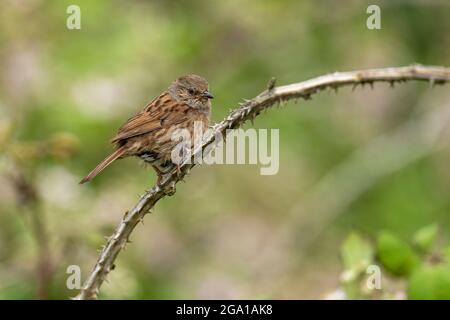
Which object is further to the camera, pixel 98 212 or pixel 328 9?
pixel 328 9

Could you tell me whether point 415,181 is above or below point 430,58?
below

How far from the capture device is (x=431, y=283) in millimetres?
3514

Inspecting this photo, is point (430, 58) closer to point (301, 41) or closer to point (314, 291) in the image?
point (301, 41)

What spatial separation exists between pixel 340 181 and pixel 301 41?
203cm

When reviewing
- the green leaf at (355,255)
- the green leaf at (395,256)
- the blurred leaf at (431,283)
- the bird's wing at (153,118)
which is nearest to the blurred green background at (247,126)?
the bird's wing at (153,118)

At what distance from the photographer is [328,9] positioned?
31.3 feet

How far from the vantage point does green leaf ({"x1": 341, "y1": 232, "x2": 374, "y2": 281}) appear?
13.0 feet

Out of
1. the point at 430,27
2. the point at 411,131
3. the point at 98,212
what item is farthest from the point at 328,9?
the point at 98,212

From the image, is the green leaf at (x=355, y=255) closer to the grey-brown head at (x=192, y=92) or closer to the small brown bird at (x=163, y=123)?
the small brown bird at (x=163, y=123)

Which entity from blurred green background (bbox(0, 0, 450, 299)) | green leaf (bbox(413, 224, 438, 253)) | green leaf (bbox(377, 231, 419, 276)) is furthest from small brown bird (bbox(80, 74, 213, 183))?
green leaf (bbox(413, 224, 438, 253))

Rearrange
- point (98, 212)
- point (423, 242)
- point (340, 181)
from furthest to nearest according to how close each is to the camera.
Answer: point (340, 181)
point (98, 212)
point (423, 242)

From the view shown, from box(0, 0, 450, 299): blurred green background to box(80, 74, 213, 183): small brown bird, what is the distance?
4.68 ft

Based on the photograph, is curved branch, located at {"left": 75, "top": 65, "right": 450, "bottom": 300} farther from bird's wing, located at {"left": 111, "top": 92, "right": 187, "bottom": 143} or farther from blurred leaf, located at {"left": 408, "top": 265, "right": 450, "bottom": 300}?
bird's wing, located at {"left": 111, "top": 92, "right": 187, "bottom": 143}

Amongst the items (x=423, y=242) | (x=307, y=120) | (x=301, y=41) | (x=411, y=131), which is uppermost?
(x=301, y=41)
